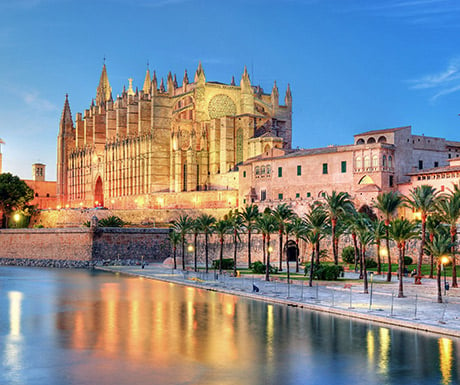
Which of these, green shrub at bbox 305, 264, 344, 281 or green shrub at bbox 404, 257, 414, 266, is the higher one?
green shrub at bbox 404, 257, 414, 266

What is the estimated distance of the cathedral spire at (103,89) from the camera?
109 m

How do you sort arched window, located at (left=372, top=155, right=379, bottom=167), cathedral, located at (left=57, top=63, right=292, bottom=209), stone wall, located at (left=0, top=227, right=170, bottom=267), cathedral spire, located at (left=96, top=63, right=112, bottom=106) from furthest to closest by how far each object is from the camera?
1. cathedral spire, located at (left=96, top=63, right=112, bottom=106)
2. cathedral, located at (left=57, top=63, right=292, bottom=209)
3. stone wall, located at (left=0, top=227, right=170, bottom=267)
4. arched window, located at (left=372, top=155, right=379, bottom=167)

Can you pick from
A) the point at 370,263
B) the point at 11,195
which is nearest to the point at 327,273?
the point at 370,263

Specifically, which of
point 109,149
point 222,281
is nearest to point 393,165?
point 222,281

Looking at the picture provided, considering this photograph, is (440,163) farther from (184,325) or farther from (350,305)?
(184,325)

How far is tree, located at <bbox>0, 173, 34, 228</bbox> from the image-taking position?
252 feet

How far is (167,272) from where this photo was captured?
51.0 metres

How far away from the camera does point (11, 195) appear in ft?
253

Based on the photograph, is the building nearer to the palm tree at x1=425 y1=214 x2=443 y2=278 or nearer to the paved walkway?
the paved walkway

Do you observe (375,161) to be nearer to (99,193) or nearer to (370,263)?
(370,263)

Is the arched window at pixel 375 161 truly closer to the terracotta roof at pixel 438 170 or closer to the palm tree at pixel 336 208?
the terracotta roof at pixel 438 170

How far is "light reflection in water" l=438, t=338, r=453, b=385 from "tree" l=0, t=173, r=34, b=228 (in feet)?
213

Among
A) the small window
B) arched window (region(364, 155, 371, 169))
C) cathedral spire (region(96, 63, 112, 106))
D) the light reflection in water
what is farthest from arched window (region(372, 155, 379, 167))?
cathedral spire (region(96, 63, 112, 106))

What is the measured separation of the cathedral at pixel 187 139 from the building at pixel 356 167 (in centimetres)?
899
